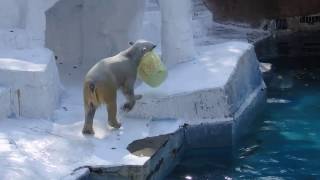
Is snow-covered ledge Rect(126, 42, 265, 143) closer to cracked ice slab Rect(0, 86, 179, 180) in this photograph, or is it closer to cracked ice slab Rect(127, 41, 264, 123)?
cracked ice slab Rect(127, 41, 264, 123)

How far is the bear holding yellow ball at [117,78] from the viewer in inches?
282

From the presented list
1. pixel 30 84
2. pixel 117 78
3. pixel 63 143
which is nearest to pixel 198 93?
pixel 117 78

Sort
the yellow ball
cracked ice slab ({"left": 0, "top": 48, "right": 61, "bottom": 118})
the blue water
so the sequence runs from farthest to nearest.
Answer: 1. the yellow ball
2. cracked ice slab ({"left": 0, "top": 48, "right": 61, "bottom": 118})
3. the blue water

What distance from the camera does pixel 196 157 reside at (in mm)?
7770

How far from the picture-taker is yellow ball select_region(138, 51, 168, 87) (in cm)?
783

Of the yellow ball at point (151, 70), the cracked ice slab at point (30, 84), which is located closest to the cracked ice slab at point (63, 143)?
the cracked ice slab at point (30, 84)

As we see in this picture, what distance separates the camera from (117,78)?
24.4 feet

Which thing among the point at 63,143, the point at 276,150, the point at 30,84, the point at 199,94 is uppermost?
the point at 30,84

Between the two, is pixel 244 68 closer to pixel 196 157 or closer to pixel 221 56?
pixel 221 56

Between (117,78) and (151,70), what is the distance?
616mm

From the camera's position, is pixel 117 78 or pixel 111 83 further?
pixel 117 78

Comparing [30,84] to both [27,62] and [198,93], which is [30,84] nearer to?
[27,62]

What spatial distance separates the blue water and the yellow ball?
3.14ft

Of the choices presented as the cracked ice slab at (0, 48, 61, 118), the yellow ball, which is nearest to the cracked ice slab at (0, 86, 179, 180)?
the cracked ice slab at (0, 48, 61, 118)
